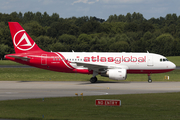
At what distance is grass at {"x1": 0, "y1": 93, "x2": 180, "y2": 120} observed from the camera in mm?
17141

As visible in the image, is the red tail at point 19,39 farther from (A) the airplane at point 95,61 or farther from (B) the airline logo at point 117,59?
(B) the airline logo at point 117,59

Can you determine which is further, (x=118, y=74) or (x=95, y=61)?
(x=95, y=61)

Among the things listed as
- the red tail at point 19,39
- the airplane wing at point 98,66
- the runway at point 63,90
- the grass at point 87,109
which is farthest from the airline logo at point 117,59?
the grass at point 87,109

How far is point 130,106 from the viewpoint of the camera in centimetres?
2055

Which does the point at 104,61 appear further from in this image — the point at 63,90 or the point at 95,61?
the point at 63,90

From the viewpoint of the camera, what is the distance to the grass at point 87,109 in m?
17.1

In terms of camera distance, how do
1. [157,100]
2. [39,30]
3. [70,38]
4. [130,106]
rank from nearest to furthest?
[130,106]
[157,100]
[70,38]
[39,30]

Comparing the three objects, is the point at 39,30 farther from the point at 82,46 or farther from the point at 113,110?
the point at 113,110

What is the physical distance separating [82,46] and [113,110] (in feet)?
349

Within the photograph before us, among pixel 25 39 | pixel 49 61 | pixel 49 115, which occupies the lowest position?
pixel 49 115

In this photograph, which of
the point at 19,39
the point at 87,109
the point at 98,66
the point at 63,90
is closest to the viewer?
the point at 87,109

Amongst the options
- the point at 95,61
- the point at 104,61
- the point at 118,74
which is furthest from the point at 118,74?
the point at 95,61

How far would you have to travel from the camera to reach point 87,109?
19406 mm

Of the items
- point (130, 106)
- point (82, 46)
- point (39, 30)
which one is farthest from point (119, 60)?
point (39, 30)
